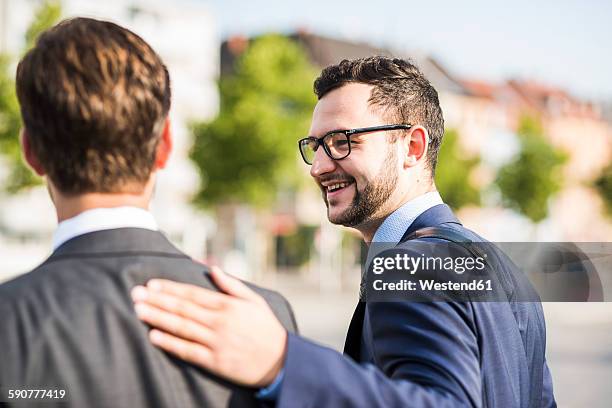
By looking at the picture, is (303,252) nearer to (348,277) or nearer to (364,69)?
(348,277)

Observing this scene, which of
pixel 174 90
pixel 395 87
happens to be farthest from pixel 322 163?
pixel 174 90

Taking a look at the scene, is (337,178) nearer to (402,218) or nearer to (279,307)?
(402,218)

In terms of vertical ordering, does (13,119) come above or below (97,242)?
above

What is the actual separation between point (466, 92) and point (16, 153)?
46.7 meters

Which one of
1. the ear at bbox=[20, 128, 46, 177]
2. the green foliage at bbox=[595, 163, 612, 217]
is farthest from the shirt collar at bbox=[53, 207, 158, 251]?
the green foliage at bbox=[595, 163, 612, 217]

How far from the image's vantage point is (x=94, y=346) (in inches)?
61.6

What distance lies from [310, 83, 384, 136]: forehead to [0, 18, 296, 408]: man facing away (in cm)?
80

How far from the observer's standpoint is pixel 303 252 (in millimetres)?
51562

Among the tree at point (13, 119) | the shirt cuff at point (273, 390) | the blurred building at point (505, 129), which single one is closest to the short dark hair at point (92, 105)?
the shirt cuff at point (273, 390)

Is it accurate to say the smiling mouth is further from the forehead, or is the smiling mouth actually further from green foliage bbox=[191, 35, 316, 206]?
green foliage bbox=[191, 35, 316, 206]

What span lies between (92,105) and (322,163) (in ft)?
3.40

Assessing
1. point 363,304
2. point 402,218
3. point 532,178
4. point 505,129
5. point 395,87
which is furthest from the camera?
point 505,129

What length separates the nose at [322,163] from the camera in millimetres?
2525

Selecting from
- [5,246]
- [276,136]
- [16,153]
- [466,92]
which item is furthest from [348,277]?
[466,92]
